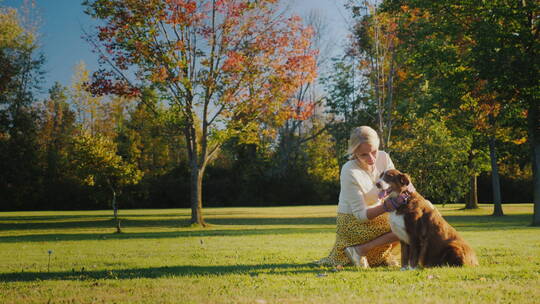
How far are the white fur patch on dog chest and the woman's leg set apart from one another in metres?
0.32

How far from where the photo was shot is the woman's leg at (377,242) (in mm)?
5941

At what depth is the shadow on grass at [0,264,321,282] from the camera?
244 inches

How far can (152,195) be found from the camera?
47.2 m

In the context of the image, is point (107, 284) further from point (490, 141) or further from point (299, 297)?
point (490, 141)

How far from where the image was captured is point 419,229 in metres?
5.44

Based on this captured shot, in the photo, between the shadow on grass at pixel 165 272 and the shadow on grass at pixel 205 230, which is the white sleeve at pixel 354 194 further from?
the shadow on grass at pixel 205 230

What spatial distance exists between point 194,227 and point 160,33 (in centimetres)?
827

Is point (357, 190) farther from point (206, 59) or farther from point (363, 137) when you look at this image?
point (206, 59)

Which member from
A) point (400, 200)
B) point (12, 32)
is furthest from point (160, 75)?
point (12, 32)

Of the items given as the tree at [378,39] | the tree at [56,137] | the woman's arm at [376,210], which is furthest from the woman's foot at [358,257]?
the tree at [56,137]

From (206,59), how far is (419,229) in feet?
51.5

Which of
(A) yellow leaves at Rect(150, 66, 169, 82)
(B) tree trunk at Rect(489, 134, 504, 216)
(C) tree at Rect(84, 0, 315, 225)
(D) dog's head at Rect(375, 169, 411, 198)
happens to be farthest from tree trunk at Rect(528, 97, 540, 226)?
(D) dog's head at Rect(375, 169, 411, 198)

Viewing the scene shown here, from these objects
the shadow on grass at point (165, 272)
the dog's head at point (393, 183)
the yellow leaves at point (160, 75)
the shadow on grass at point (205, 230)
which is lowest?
the shadow on grass at point (205, 230)

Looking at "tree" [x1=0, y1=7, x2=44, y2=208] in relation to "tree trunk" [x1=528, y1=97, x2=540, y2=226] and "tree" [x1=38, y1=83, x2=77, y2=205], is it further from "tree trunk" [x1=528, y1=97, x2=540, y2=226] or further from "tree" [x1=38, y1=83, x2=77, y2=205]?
"tree trunk" [x1=528, y1=97, x2=540, y2=226]
